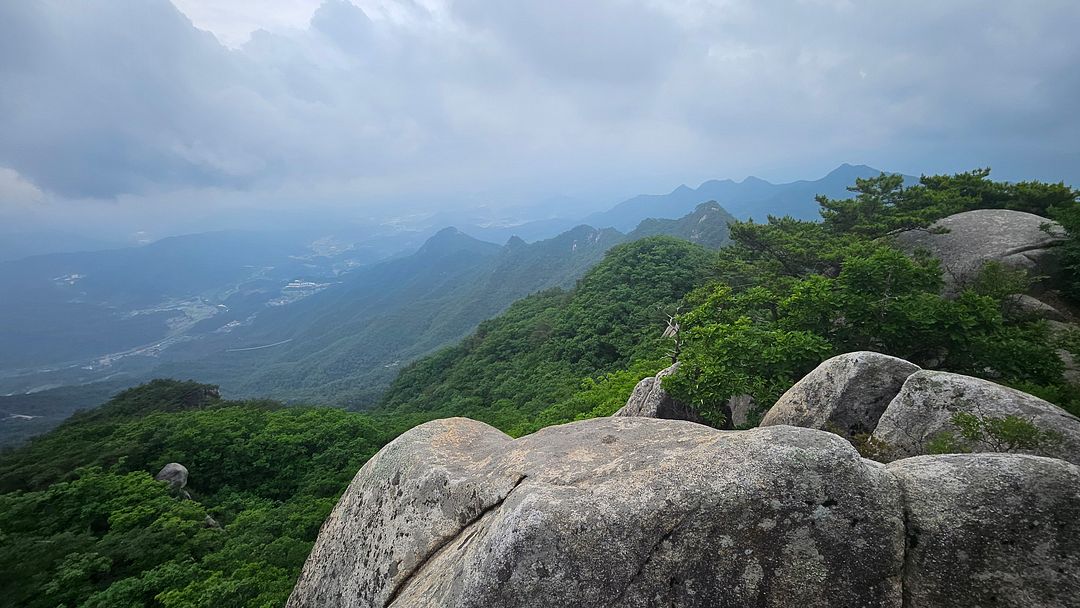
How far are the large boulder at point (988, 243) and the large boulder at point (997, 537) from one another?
16.5 meters

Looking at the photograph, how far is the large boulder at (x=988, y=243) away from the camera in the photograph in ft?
53.8

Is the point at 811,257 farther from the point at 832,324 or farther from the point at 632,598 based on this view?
the point at 632,598

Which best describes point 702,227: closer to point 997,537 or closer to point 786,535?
point 997,537

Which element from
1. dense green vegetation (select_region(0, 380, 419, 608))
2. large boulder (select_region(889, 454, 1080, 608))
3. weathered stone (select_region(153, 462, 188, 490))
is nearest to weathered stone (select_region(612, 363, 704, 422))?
large boulder (select_region(889, 454, 1080, 608))

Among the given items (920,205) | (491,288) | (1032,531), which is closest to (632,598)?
(1032,531)

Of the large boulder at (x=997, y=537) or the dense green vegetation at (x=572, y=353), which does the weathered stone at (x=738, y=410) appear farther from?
the dense green vegetation at (x=572, y=353)

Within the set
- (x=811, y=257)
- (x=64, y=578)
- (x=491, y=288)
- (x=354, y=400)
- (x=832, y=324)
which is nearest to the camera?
(x=64, y=578)

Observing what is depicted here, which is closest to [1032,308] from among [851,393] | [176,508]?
[851,393]

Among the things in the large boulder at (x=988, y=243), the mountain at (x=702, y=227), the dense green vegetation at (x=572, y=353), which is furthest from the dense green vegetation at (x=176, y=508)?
the mountain at (x=702, y=227)

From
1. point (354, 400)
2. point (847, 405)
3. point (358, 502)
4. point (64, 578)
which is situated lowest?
point (354, 400)

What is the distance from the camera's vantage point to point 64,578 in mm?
11000

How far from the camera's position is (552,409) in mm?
24859

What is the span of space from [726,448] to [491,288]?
181384 mm

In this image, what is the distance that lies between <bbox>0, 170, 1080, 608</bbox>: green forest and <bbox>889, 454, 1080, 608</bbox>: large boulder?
19.2ft
